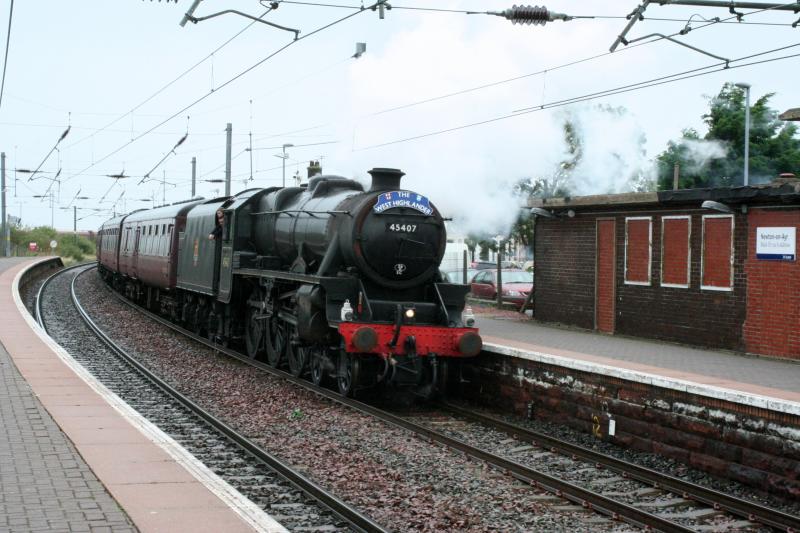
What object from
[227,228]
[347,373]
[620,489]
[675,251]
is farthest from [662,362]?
[227,228]

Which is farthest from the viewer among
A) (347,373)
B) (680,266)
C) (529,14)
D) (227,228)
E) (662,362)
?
(227,228)

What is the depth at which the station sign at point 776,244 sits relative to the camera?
12.9 meters

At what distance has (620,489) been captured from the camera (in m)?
8.04

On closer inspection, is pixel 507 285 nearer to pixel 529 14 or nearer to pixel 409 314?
pixel 409 314

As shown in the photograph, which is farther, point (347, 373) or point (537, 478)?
point (347, 373)

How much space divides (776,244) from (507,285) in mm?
12581

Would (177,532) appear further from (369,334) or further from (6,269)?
(6,269)

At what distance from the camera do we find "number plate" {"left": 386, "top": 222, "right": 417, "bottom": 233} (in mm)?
12117

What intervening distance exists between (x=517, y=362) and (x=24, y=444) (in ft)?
20.9

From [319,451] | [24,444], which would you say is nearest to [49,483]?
[24,444]

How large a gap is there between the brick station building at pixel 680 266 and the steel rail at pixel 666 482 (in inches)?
203

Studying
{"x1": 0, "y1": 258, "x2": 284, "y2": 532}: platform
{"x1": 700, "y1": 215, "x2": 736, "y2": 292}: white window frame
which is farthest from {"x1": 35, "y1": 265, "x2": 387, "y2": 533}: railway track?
{"x1": 700, "y1": 215, "x2": 736, "y2": 292}: white window frame

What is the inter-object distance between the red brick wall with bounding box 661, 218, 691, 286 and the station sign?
1.54 m

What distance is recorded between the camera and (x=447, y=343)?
11.8m
